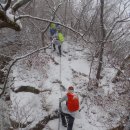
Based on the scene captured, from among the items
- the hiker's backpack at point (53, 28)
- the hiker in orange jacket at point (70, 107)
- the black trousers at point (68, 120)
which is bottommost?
the black trousers at point (68, 120)

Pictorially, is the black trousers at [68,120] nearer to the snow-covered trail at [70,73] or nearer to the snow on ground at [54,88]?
the snow-covered trail at [70,73]

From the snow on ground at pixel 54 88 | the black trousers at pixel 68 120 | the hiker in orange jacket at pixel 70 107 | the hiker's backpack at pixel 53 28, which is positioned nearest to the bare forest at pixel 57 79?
the snow on ground at pixel 54 88

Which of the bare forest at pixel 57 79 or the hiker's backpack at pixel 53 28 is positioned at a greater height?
the hiker's backpack at pixel 53 28

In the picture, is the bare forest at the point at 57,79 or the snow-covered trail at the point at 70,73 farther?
the snow-covered trail at the point at 70,73

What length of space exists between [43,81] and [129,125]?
4.75 meters

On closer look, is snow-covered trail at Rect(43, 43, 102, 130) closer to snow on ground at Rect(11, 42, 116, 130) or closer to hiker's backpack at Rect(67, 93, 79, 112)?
snow on ground at Rect(11, 42, 116, 130)

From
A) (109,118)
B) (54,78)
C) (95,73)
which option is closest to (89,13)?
(95,73)

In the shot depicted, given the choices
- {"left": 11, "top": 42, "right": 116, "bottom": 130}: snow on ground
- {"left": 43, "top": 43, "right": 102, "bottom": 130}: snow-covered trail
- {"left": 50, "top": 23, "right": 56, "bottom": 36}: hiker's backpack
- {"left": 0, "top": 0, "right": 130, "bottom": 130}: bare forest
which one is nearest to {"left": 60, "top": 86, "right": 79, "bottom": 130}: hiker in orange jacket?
{"left": 43, "top": 43, "right": 102, "bottom": 130}: snow-covered trail

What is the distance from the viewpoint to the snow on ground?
8930 mm

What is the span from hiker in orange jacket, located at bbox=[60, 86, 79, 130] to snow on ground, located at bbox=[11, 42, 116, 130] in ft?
2.80

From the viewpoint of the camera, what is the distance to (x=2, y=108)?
30.8ft

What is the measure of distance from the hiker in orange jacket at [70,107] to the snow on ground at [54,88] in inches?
33.6

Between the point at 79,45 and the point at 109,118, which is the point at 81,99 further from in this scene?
the point at 79,45

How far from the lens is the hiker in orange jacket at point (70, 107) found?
24.3 feet
